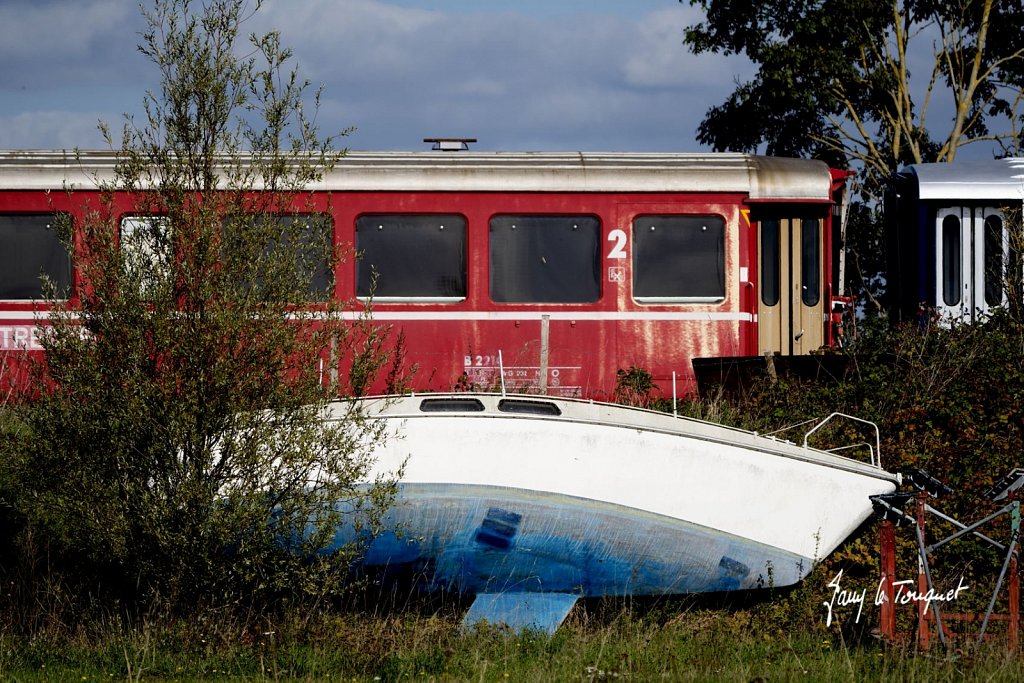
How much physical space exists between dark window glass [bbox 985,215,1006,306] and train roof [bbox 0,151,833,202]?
2546 mm

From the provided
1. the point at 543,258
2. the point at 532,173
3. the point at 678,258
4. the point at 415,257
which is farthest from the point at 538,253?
the point at 678,258

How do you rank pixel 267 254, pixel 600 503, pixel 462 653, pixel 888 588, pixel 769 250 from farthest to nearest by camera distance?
pixel 769 250, pixel 600 503, pixel 267 254, pixel 462 653, pixel 888 588

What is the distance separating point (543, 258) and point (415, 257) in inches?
52.5

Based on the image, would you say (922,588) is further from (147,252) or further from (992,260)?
(992,260)

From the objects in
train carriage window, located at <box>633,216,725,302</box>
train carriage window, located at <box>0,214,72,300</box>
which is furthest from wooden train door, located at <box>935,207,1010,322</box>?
train carriage window, located at <box>0,214,72,300</box>

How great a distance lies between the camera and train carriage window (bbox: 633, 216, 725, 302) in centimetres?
1241

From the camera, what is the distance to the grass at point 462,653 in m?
6.81

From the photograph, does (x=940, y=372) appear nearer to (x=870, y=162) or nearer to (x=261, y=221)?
(x=261, y=221)

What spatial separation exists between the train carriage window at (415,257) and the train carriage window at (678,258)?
1.88 metres

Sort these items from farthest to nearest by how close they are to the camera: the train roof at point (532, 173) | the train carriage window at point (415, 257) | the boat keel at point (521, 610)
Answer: the train carriage window at point (415, 257)
the train roof at point (532, 173)
the boat keel at point (521, 610)

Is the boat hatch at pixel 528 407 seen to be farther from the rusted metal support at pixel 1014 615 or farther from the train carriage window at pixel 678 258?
the train carriage window at pixel 678 258

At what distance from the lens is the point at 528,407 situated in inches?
326

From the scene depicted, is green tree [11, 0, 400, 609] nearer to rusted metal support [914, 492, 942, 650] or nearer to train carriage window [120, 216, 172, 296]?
train carriage window [120, 216, 172, 296]

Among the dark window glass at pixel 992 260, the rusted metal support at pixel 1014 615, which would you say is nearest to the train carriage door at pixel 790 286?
the dark window glass at pixel 992 260
